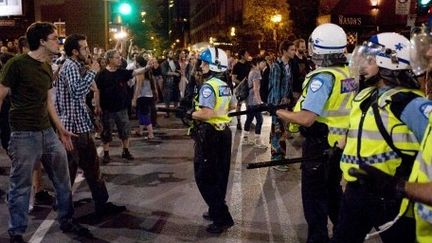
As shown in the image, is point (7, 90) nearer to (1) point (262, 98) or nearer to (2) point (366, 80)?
(2) point (366, 80)

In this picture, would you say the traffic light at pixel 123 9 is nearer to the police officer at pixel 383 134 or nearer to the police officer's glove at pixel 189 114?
the police officer's glove at pixel 189 114

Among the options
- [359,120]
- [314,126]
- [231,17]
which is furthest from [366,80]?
[231,17]

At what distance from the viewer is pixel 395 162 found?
10.3 ft

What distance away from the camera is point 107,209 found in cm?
614

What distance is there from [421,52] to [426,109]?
0.99ft

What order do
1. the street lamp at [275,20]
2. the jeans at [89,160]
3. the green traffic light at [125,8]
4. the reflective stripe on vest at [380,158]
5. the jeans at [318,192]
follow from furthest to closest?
the street lamp at [275,20] → the green traffic light at [125,8] → the jeans at [89,160] → the jeans at [318,192] → the reflective stripe on vest at [380,158]

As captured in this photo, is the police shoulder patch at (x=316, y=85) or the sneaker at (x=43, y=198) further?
the sneaker at (x=43, y=198)

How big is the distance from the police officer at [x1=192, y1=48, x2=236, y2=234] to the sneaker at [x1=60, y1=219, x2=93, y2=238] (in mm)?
1246

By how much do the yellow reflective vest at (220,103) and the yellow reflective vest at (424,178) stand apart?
2.83 m

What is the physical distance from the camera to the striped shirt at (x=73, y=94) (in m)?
5.66

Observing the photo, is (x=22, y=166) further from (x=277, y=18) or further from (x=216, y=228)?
(x=277, y=18)

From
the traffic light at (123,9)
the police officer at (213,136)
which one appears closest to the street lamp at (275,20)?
the traffic light at (123,9)

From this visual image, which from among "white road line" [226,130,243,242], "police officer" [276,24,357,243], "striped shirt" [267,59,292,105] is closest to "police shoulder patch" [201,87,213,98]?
"police officer" [276,24,357,243]

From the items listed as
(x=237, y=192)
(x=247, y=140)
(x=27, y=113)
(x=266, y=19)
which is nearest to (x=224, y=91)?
(x=27, y=113)
